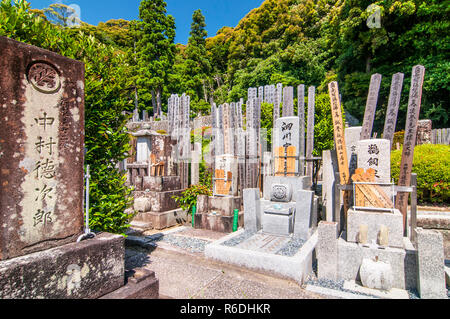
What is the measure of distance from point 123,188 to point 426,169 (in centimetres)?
716

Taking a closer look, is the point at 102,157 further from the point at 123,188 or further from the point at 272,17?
the point at 272,17

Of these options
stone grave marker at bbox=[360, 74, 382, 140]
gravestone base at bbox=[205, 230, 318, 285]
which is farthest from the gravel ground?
stone grave marker at bbox=[360, 74, 382, 140]

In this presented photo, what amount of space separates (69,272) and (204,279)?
2096mm

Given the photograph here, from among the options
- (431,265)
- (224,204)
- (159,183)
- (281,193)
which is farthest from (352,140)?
(159,183)

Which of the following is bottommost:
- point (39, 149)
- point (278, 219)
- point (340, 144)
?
point (278, 219)

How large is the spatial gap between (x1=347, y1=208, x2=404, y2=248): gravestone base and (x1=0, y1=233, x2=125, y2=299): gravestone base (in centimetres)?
358

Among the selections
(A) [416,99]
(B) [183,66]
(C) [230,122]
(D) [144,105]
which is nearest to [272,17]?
(B) [183,66]

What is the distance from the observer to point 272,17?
1147 inches

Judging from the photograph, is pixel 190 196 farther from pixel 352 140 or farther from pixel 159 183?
pixel 352 140

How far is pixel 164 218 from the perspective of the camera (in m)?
7.27

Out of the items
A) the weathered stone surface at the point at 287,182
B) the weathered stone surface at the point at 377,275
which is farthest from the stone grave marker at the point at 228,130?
the weathered stone surface at the point at 377,275

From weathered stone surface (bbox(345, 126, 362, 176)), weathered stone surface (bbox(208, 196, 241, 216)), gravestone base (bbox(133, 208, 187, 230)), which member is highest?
weathered stone surface (bbox(345, 126, 362, 176))

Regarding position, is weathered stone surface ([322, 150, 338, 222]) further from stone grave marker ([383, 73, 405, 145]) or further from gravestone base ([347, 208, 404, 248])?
gravestone base ([347, 208, 404, 248])

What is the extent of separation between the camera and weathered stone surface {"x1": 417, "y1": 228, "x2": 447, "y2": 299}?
338 centimetres
